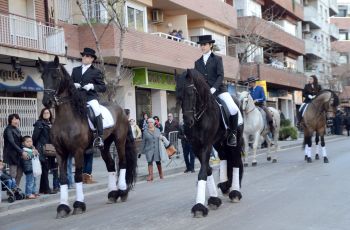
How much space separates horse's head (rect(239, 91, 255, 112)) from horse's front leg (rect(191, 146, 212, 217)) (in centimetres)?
866

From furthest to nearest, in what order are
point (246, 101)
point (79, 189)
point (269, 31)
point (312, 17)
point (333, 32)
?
point (333, 32) → point (312, 17) → point (269, 31) → point (246, 101) → point (79, 189)

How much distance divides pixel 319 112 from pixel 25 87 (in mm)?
11077

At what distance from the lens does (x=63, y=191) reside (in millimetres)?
10328

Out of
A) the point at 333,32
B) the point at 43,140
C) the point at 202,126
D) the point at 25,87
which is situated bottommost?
the point at 43,140

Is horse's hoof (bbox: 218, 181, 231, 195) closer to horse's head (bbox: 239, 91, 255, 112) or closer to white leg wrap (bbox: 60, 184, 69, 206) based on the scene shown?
white leg wrap (bbox: 60, 184, 69, 206)

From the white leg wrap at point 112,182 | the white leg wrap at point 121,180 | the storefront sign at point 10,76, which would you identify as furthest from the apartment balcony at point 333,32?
the white leg wrap at point 112,182

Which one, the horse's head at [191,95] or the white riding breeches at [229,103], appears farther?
the white riding breeches at [229,103]

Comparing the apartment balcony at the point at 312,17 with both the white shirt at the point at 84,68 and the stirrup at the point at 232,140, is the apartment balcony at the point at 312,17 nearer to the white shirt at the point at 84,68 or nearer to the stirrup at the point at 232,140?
the white shirt at the point at 84,68

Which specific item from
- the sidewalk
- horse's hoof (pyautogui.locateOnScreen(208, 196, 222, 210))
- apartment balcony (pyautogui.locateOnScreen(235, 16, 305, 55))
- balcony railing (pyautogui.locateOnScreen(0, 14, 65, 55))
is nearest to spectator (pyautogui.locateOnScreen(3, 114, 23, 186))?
the sidewalk

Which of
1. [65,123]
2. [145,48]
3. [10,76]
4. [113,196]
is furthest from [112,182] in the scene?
[145,48]

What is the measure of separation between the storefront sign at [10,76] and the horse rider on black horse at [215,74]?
42.9ft

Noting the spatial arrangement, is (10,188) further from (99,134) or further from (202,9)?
(202,9)

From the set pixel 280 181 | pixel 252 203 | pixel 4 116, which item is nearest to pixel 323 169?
pixel 280 181

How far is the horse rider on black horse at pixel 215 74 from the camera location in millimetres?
10195
